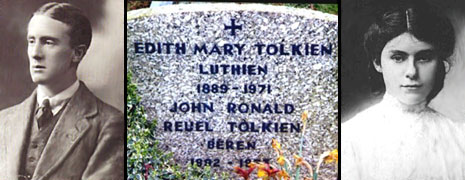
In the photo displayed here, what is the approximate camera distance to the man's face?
23.3ft

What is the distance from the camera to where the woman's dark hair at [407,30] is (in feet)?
23.7

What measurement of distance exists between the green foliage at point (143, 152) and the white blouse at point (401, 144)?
134cm

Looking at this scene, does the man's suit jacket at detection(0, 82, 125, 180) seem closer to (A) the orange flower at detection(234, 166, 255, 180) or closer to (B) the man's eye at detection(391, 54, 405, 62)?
(A) the orange flower at detection(234, 166, 255, 180)

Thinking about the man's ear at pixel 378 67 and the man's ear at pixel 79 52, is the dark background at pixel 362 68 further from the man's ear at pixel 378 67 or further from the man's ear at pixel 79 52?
the man's ear at pixel 79 52

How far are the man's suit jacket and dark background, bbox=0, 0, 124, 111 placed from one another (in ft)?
0.29

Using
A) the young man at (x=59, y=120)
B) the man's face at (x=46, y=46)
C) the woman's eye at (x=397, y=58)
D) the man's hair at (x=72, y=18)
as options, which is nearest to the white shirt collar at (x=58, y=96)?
the young man at (x=59, y=120)

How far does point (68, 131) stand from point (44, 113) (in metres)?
0.27

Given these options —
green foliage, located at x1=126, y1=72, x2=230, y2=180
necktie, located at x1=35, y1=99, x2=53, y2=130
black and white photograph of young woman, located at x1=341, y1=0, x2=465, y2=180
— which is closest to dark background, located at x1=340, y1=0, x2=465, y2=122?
black and white photograph of young woman, located at x1=341, y1=0, x2=465, y2=180

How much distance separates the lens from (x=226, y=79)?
7.21 metres

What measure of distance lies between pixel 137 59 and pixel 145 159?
874mm

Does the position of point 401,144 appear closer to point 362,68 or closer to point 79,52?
point 362,68

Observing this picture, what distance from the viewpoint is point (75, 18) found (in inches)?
282

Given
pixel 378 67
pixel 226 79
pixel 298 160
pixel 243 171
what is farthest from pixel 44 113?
pixel 378 67

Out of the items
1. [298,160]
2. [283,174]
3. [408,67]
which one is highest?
[408,67]
